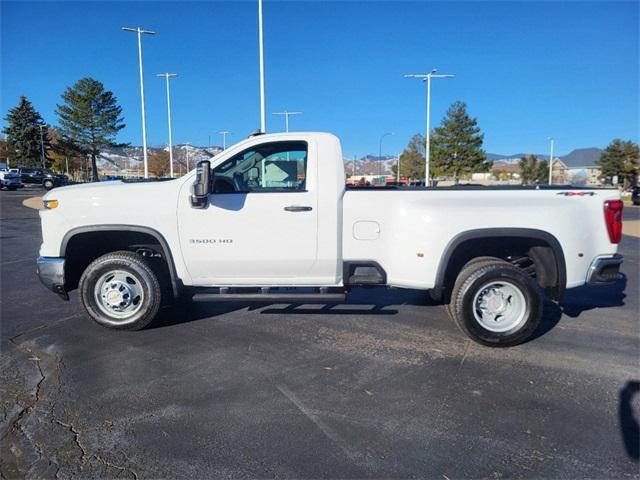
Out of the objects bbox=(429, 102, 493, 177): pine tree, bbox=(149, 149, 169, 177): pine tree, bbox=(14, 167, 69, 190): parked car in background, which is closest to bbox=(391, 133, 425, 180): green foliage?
bbox=(429, 102, 493, 177): pine tree

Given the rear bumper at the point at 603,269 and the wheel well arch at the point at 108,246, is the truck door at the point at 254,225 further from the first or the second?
the rear bumper at the point at 603,269

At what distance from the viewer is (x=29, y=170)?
43844mm

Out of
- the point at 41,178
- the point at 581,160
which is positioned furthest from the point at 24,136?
the point at 581,160

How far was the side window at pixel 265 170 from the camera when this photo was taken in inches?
182

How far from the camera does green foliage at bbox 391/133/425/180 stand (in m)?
63.8

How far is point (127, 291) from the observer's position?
4770mm

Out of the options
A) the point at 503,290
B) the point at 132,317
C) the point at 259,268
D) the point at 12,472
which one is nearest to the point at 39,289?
the point at 132,317

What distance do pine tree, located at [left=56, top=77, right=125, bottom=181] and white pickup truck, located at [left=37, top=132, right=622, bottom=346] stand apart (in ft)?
193

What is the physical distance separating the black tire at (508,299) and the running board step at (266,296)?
3.92ft

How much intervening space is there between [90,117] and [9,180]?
73.4 ft

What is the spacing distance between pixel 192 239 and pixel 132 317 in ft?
3.72

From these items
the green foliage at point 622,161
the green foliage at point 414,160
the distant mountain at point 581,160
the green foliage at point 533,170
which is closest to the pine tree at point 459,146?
the green foliage at point 414,160

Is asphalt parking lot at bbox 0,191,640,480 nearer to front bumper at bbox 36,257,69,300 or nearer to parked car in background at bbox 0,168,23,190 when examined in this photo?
front bumper at bbox 36,257,69,300

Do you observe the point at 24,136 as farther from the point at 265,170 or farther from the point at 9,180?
the point at 265,170
